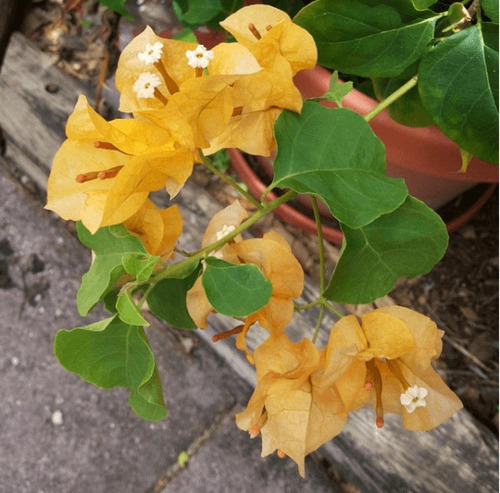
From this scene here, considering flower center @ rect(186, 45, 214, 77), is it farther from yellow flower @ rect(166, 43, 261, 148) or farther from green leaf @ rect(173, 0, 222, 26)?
green leaf @ rect(173, 0, 222, 26)

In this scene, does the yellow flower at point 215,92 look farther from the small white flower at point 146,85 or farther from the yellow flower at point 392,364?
the yellow flower at point 392,364

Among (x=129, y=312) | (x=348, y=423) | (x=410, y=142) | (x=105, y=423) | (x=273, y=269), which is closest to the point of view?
(x=129, y=312)

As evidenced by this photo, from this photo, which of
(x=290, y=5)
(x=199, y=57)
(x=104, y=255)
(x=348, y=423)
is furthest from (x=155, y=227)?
(x=348, y=423)

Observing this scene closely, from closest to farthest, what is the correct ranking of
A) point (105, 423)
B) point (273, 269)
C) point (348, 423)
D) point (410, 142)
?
point (273, 269) < point (410, 142) < point (348, 423) < point (105, 423)

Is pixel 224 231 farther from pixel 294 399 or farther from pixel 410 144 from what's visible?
pixel 410 144

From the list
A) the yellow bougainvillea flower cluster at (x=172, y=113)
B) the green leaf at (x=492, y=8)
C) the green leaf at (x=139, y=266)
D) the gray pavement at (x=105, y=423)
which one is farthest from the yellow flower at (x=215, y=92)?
the gray pavement at (x=105, y=423)
